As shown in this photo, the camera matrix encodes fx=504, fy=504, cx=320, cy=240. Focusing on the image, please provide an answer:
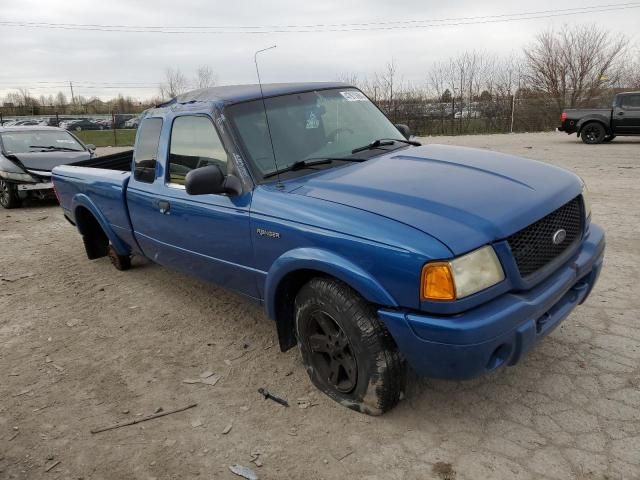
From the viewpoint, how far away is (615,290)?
→ 4.32 metres

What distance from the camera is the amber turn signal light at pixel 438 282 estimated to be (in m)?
2.31

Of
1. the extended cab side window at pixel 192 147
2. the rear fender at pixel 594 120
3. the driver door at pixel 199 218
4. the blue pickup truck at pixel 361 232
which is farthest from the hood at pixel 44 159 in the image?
the rear fender at pixel 594 120

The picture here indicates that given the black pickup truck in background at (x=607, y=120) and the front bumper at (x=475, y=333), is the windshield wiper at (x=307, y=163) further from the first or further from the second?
the black pickup truck in background at (x=607, y=120)

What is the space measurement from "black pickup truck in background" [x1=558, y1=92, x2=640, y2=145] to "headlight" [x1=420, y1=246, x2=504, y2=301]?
16530 mm

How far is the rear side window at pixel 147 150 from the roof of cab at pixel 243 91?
233 millimetres

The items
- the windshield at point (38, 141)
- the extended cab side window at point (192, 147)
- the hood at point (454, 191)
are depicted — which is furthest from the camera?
the windshield at point (38, 141)

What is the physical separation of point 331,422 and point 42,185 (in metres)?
9.27

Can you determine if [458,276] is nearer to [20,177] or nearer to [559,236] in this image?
[559,236]

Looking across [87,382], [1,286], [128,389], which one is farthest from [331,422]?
[1,286]

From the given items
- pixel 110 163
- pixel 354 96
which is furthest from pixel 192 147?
pixel 110 163

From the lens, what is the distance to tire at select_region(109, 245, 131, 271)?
5751mm

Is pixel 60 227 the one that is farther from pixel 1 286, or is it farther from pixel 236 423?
pixel 236 423

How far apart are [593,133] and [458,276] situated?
17106mm

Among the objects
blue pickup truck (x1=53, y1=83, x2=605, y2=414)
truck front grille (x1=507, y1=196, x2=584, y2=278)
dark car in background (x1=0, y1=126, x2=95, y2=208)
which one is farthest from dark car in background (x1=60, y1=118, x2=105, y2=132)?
truck front grille (x1=507, y1=196, x2=584, y2=278)
